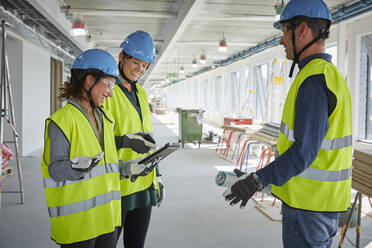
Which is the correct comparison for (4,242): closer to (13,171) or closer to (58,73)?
(13,171)

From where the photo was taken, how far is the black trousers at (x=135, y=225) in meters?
2.21

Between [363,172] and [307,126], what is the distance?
1.83 metres

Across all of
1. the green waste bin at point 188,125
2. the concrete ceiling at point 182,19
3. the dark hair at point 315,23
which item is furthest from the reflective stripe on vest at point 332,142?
the green waste bin at point 188,125

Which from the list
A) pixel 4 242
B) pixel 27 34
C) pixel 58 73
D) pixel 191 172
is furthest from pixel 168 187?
pixel 58 73

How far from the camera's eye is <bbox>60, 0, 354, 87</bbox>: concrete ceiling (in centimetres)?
732

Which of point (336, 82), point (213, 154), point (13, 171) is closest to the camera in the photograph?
point (336, 82)

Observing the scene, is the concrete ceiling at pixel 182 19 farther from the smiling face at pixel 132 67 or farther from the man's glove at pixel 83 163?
the man's glove at pixel 83 163

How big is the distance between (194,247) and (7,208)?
269cm

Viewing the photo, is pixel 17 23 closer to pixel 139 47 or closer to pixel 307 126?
pixel 139 47

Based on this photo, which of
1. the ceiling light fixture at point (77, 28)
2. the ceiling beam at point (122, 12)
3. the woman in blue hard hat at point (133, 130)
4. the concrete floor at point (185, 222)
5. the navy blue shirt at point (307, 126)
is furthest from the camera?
the ceiling beam at point (122, 12)

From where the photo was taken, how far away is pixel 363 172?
9.55 ft

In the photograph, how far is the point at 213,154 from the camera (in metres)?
9.47

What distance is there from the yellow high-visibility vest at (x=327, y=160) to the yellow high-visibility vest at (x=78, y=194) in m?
0.93

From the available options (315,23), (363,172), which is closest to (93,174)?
(315,23)
